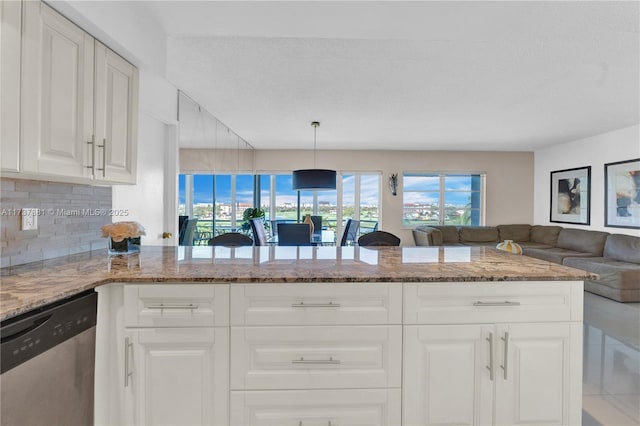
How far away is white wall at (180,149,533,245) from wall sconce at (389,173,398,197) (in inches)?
3.3

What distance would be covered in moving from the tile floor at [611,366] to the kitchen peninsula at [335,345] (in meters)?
0.72

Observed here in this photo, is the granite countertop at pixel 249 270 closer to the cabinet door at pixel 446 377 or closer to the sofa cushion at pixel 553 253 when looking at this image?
the cabinet door at pixel 446 377

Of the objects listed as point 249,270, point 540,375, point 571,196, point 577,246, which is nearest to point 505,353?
point 540,375

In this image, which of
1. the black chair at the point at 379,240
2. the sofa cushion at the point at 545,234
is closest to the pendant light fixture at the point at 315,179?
the black chair at the point at 379,240

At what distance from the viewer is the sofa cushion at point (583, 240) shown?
17.0 ft

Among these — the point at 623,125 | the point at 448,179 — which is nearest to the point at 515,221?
the point at 448,179

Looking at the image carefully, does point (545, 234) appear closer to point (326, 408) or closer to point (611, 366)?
point (611, 366)

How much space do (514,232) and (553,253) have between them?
1475mm

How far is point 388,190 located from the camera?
716cm

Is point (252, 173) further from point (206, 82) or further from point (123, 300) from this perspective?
point (123, 300)

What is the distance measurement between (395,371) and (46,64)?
6.54ft

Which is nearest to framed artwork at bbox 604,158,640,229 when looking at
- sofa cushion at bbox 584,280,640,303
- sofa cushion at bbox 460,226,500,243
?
sofa cushion at bbox 584,280,640,303

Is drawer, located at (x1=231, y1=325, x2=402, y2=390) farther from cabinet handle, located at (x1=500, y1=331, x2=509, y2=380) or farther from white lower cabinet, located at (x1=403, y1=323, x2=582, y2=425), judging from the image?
cabinet handle, located at (x1=500, y1=331, x2=509, y2=380)

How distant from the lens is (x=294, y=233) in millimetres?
4031
